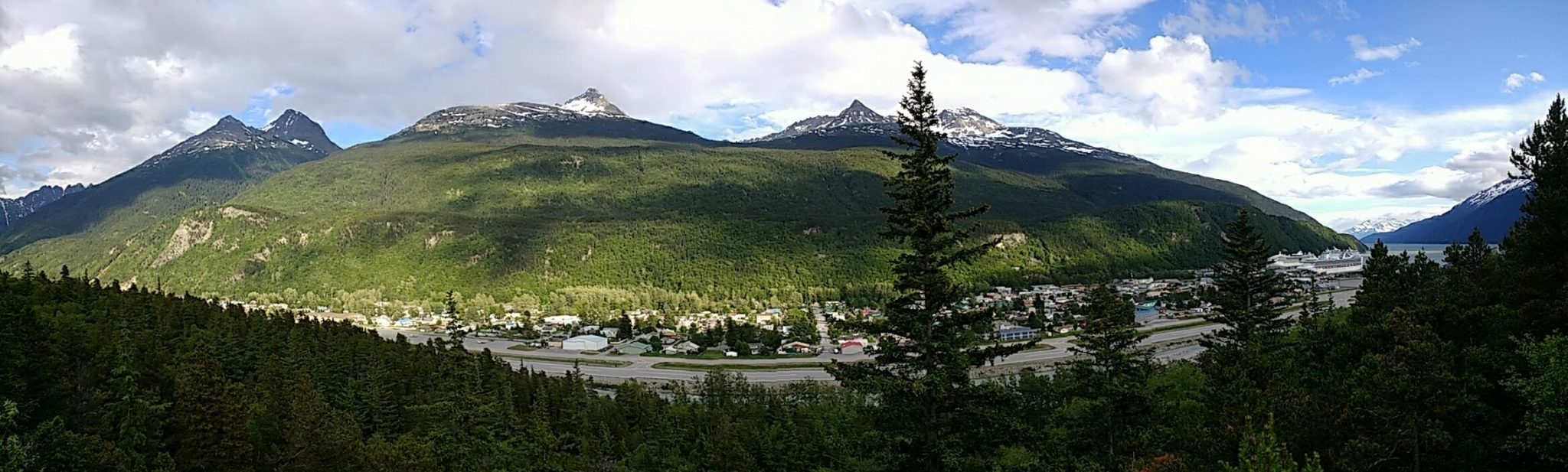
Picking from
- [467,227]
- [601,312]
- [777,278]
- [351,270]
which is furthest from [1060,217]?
[351,270]

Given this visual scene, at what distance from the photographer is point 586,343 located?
360 feet

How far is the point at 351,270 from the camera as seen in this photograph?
169250 millimetres

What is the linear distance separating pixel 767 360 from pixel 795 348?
5.68 meters

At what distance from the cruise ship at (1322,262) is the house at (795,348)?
97.6 meters

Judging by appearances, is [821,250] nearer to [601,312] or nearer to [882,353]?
[601,312]

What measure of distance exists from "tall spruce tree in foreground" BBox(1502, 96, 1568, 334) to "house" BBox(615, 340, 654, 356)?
3639 inches

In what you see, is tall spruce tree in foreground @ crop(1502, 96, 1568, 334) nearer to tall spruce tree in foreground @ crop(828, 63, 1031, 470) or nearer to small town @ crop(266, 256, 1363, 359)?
tall spruce tree in foreground @ crop(828, 63, 1031, 470)

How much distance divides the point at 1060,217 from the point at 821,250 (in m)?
69.6

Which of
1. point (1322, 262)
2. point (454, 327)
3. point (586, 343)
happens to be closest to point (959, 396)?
point (454, 327)

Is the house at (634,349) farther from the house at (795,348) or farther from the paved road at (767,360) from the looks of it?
the house at (795,348)

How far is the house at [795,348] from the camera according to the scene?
99.2 metres

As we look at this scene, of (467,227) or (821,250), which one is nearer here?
(821,250)

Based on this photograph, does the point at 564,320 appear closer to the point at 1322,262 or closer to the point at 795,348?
the point at 795,348

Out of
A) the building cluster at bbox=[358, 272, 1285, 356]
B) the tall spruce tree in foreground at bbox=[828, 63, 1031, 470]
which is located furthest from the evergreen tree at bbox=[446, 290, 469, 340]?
the tall spruce tree in foreground at bbox=[828, 63, 1031, 470]
